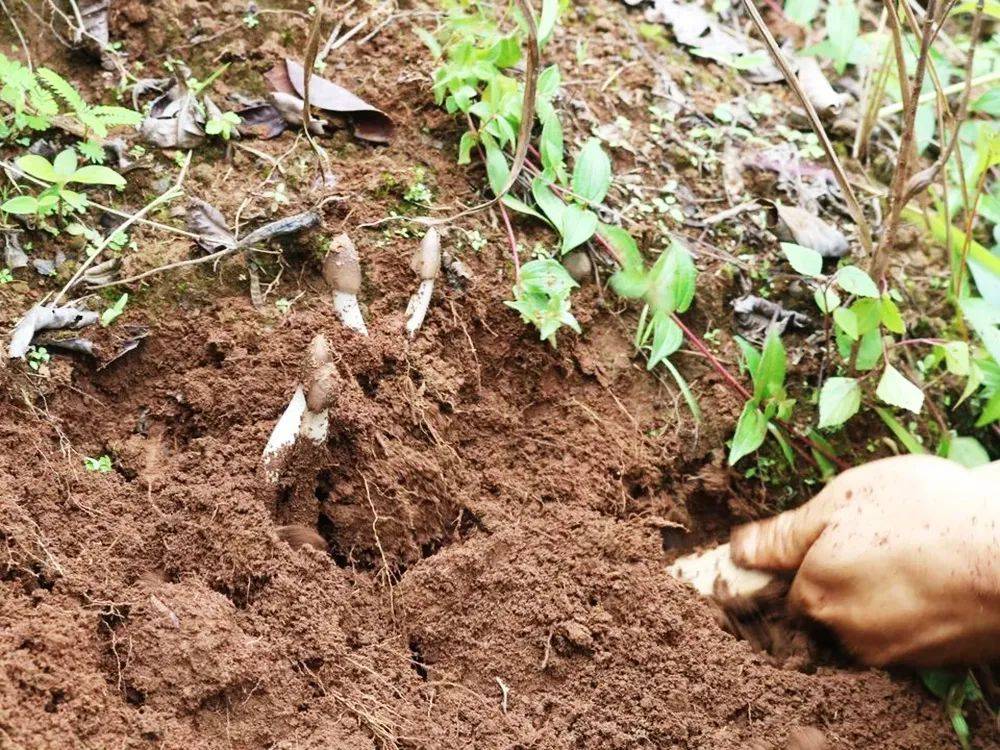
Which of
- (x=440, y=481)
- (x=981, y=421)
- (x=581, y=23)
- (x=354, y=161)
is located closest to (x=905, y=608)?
(x=981, y=421)

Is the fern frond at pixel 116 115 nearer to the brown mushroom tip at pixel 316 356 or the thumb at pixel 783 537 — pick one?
the brown mushroom tip at pixel 316 356

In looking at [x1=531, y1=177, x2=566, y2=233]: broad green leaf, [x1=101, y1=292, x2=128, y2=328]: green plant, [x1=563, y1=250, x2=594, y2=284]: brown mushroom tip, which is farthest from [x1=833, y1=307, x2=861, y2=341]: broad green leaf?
[x1=101, y1=292, x2=128, y2=328]: green plant

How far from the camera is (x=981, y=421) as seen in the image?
2.93m

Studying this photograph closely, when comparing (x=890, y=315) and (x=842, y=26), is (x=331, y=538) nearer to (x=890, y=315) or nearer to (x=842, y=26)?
(x=890, y=315)

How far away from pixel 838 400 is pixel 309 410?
1.43 m

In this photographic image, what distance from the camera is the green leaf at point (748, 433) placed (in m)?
2.84

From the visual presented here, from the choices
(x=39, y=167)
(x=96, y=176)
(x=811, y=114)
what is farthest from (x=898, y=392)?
(x=39, y=167)

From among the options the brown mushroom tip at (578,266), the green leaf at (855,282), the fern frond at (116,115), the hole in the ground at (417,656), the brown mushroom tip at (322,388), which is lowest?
the hole in the ground at (417,656)

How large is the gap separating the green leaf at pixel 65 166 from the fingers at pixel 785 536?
195 centimetres

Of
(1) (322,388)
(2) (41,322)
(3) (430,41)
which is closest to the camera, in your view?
(1) (322,388)

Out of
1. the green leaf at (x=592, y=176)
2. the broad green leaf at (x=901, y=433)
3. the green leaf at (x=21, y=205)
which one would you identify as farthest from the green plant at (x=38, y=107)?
the broad green leaf at (x=901, y=433)

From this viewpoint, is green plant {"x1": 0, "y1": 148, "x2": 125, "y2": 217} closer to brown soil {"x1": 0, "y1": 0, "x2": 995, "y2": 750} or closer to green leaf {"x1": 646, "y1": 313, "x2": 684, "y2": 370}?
brown soil {"x1": 0, "y1": 0, "x2": 995, "y2": 750}

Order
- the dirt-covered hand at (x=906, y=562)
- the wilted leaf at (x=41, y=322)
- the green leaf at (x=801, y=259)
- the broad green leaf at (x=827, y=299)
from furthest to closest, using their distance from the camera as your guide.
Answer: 1. the broad green leaf at (x=827, y=299)
2. the green leaf at (x=801, y=259)
3. the wilted leaf at (x=41, y=322)
4. the dirt-covered hand at (x=906, y=562)

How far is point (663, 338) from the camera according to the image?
2.88 meters
